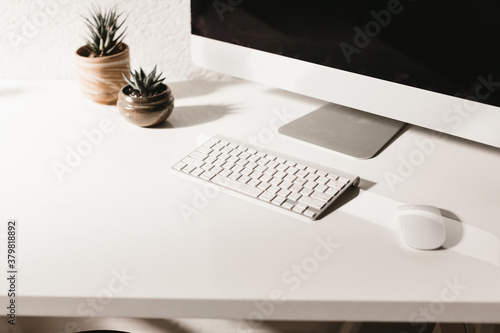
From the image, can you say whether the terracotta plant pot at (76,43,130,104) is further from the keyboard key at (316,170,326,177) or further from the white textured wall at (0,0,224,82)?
the keyboard key at (316,170,326,177)

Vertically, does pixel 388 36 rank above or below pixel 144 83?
above

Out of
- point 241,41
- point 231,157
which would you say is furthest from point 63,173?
point 241,41

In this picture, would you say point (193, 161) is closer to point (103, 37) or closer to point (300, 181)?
point (300, 181)

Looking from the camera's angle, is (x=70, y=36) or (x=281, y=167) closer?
(x=281, y=167)

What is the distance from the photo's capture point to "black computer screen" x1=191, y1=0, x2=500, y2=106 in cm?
73

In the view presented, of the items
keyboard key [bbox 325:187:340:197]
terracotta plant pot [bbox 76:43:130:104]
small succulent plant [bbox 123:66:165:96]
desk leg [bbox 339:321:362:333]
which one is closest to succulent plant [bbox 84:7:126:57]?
terracotta plant pot [bbox 76:43:130:104]

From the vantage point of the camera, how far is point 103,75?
1027mm

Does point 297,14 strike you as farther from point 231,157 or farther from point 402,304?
point 402,304

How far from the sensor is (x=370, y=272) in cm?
62

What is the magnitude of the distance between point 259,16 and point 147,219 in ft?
1.44

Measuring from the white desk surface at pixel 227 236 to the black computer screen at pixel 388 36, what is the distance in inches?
5.7

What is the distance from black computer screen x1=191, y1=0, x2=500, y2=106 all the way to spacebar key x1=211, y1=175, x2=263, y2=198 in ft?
0.91

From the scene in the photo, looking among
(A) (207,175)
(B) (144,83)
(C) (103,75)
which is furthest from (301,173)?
(C) (103,75)

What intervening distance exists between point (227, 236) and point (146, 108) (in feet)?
1.16
